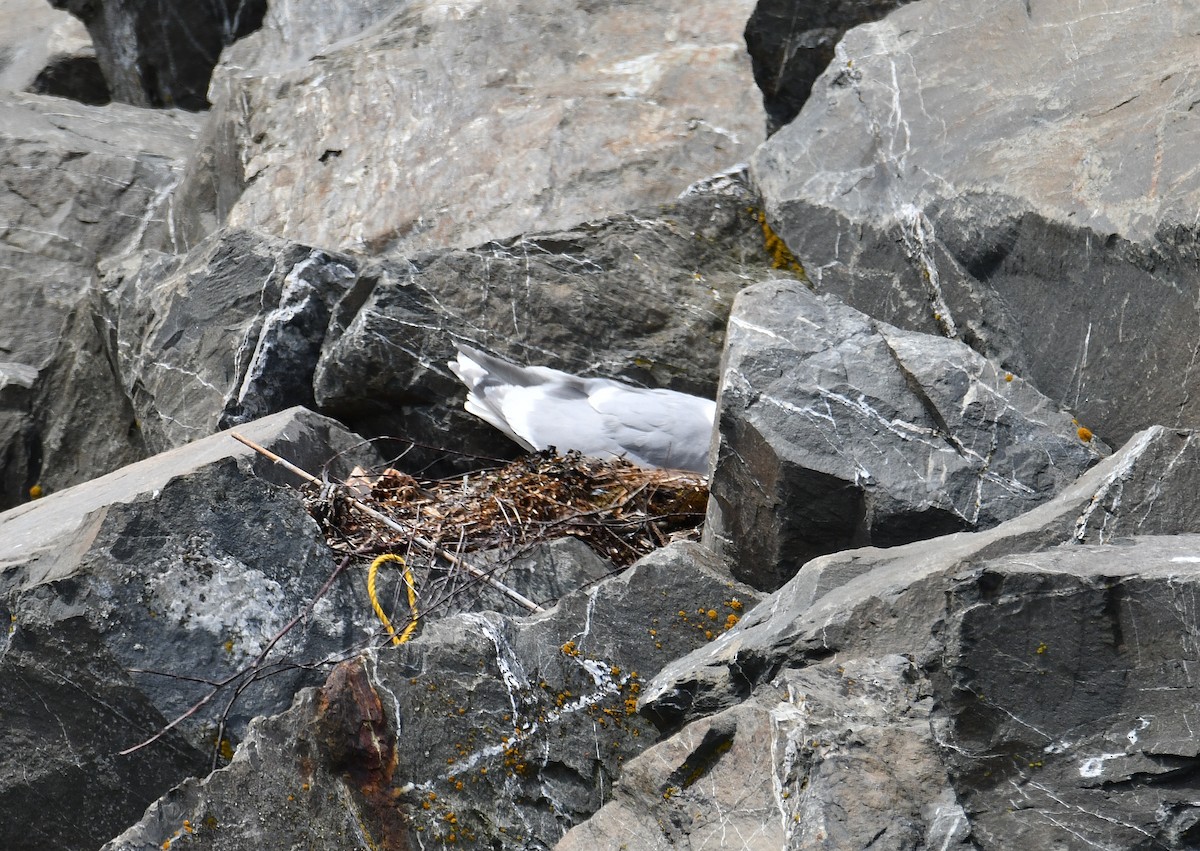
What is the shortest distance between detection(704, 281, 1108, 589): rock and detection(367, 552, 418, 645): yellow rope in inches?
40.7

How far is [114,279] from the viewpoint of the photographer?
6586 millimetres

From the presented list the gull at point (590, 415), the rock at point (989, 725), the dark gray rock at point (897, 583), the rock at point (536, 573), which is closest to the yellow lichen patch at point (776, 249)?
the gull at point (590, 415)

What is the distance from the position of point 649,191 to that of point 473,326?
105 cm

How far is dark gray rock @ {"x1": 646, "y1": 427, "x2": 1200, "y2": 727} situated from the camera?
2830mm

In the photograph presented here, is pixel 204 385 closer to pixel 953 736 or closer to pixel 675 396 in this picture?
pixel 675 396

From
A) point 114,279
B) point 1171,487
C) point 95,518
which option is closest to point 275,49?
point 114,279

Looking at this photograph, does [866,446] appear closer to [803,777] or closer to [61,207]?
→ [803,777]

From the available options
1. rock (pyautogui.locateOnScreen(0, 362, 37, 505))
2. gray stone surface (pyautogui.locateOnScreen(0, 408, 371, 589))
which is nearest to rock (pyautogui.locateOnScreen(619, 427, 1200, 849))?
gray stone surface (pyautogui.locateOnScreen(0, 408, 371, 589))

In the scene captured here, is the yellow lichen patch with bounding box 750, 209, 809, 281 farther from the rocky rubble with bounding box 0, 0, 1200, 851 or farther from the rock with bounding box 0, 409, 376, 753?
the rock with bounding box 0, 409, 376, 753

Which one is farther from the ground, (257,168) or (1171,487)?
(257,168)

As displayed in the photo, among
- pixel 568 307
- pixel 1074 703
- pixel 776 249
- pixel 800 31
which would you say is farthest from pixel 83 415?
pixel 1074 703

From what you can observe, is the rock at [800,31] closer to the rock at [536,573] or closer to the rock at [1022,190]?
the rock at [1022,190]

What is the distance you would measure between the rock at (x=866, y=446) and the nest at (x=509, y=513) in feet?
2.05

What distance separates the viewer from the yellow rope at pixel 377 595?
4055mm
